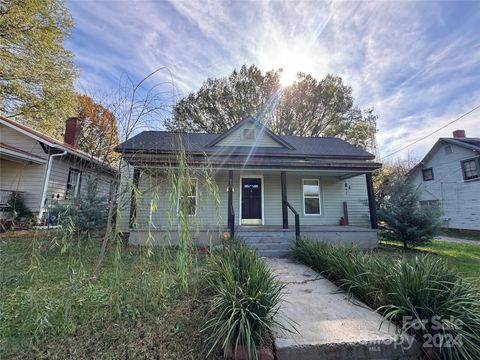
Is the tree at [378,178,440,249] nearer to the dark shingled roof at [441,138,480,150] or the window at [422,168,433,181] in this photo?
the dark shingled roof at [441,138,480,150]

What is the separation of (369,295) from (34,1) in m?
19.2

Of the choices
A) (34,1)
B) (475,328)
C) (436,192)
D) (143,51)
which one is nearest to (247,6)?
(143,51)

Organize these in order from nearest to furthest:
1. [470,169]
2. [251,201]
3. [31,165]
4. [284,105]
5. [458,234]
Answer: [31,165], [251,201], [458,234], [470,169], [284,105]

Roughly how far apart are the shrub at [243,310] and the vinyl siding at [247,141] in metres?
8.84

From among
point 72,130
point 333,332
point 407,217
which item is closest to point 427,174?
point 407,217

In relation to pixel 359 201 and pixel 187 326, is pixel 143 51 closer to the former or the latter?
pixel 187 326

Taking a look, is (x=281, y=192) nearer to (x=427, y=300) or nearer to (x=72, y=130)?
(x=427, y=300)

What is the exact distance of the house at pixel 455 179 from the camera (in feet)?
43.9

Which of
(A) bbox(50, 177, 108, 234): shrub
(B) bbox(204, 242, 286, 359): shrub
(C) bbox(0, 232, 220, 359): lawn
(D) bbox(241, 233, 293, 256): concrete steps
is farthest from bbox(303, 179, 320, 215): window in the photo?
(A) bbox(50, 177, 108, 234): shrub

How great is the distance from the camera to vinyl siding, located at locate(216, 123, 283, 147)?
1144 centimetres

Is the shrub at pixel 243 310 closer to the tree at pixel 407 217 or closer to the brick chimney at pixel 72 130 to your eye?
the tree at pixel 407 217

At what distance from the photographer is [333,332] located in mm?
2543

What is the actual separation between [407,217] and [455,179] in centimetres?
1148

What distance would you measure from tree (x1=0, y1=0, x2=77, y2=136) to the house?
22408 millimetres
